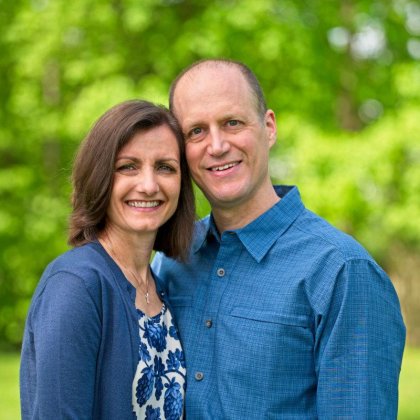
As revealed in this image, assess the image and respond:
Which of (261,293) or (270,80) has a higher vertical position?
(270,80)

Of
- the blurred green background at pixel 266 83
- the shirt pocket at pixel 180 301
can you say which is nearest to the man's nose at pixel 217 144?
the shirt pocket at pixel 180 301

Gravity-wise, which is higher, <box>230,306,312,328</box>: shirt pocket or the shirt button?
<box>230,306,312,328</box>: shirt pocket

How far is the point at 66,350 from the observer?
2451 millimetres

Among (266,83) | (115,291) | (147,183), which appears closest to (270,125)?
(147,183)

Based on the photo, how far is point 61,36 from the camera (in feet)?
36.0

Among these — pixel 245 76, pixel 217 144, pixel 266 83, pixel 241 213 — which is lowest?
pixel 241 213

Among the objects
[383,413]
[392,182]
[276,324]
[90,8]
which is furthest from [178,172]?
[90,8]

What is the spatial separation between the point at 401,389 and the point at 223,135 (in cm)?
821

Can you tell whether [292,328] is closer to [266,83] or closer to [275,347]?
[275,347]

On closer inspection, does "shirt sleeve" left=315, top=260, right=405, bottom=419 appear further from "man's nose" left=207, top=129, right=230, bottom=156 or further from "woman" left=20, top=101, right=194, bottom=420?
"man's nose" left=207, top=129, right=230, bottom=156

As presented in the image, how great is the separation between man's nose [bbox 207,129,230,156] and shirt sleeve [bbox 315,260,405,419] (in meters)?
0.72

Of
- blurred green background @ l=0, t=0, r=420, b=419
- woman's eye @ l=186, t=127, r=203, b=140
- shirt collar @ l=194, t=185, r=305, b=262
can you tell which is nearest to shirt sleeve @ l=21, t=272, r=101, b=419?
shirt collar @ l=194, t=185, r=305, b=262

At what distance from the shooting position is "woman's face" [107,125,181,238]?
283cm

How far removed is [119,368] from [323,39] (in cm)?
853
